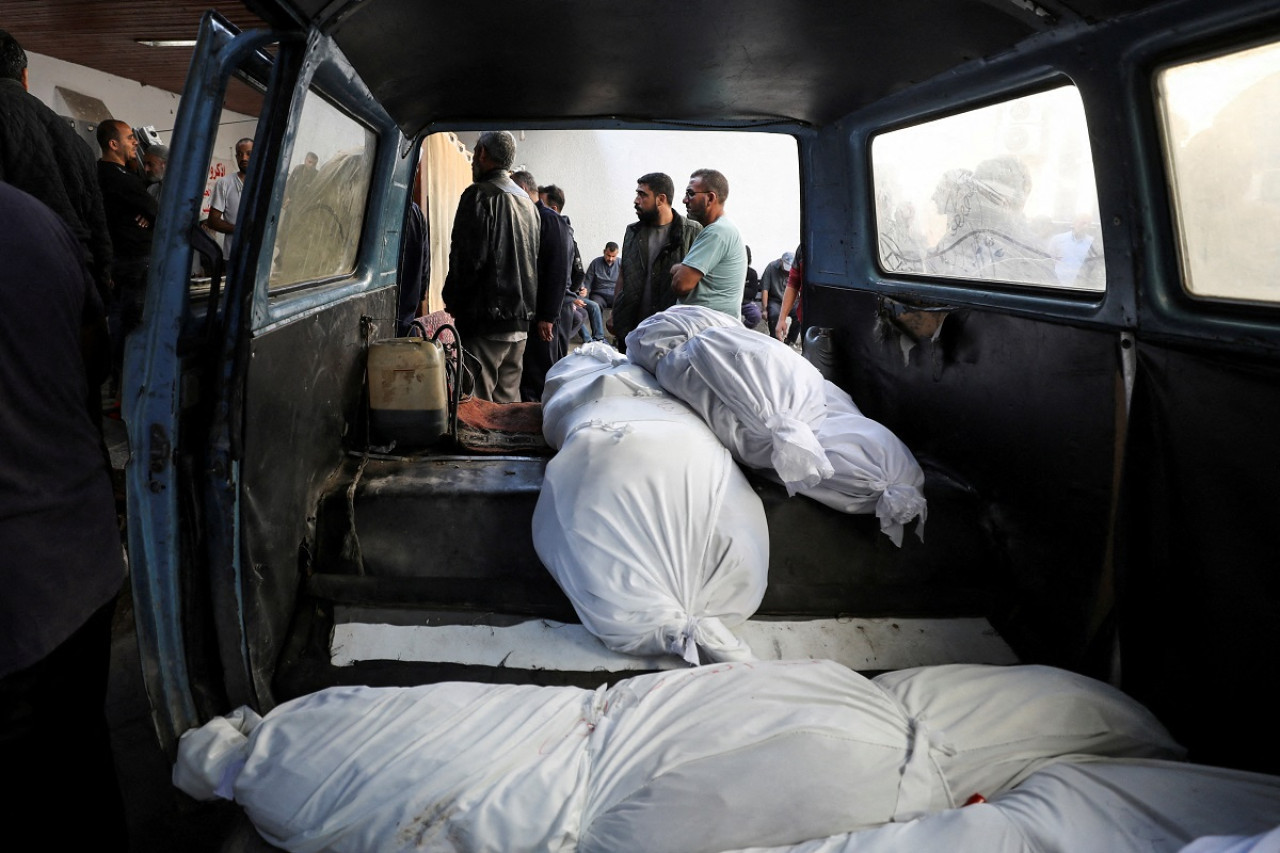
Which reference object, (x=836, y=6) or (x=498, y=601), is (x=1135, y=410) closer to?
(x=836, y=6)

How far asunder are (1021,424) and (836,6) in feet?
4.07

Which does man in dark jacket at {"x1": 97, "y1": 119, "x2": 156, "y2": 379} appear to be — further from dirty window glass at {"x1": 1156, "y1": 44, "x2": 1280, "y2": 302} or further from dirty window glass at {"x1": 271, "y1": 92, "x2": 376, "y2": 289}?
dirty window glass at {"x1": 1156, "y1": 44, "x2": 1280, "y2": 302}

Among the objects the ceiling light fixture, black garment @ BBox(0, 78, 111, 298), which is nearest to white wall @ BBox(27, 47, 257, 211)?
the ceiling light fixture

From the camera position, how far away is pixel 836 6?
2062 millimetres

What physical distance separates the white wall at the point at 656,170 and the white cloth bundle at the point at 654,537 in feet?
36.3

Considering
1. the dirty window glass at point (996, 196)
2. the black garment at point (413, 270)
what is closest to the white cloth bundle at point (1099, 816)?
the dirty window glass at point (996, 196)

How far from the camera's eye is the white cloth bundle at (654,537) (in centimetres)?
199

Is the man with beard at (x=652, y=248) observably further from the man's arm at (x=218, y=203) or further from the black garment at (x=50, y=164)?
the black garment at (x=50, y=164)

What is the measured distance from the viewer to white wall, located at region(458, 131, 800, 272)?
12875mm

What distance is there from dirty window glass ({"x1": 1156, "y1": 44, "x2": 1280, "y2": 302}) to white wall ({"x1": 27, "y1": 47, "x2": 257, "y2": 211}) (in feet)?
21.7

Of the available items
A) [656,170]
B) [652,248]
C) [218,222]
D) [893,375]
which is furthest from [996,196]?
[656,170]

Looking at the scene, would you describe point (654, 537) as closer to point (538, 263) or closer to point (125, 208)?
point (538, 263)

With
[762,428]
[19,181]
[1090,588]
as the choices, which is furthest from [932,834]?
[19,181]

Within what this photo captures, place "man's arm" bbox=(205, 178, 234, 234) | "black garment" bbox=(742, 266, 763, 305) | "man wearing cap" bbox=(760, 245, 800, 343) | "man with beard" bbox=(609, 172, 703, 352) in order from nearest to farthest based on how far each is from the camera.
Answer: "man with beard" bbox=(609, 172, 703, 352), "man's arm" bbox=(205, 178, 234, 234), "man wearing cap" bbox=(760, 245, 800, 343), "black garment" bbox=(742, 266, 763, 305)
